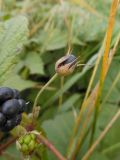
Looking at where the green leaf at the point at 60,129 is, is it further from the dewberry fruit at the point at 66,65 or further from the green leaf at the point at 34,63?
the dewberry fruit at the point at 66,65

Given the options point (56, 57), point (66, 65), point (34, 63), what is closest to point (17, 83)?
point (34, 63)

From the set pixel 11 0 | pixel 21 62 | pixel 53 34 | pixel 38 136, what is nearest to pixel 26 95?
pixel 21 62

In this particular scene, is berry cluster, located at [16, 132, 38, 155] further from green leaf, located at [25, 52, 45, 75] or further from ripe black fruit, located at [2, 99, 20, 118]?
green leaf, located at [25, 52, 45, 75]

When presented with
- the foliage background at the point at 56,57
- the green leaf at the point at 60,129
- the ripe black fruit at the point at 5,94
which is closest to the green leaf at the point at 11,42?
the foliage background at the point at 56,57

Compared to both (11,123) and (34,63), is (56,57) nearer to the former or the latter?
(34,63)

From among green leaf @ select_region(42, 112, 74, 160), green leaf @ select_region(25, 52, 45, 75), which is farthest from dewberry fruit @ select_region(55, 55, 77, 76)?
green leaf @ select_region(25, 52, 45, 75)
